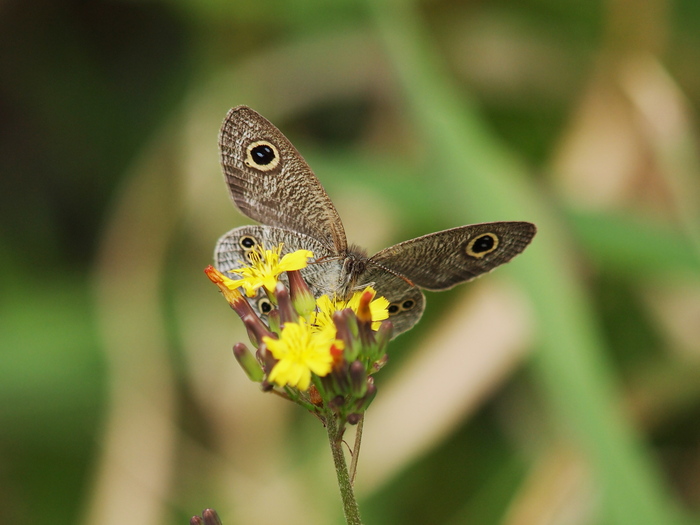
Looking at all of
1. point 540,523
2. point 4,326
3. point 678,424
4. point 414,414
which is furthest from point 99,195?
point 678,424

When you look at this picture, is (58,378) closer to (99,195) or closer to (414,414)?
(99,195)

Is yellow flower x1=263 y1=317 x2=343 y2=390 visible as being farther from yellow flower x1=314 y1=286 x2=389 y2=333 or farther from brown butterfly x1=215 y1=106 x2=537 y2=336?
brown butterfly x1=215 y1=106 x2=537 y2=336

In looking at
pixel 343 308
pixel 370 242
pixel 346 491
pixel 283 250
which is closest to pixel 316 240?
pixel 283 250

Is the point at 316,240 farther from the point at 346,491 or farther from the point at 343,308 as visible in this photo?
the point at 346,491

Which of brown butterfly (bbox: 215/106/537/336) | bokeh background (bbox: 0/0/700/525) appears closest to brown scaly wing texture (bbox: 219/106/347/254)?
brown butterfly (bbox: 215/106/537/336)

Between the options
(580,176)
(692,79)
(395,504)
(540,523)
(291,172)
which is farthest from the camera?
(692,79)

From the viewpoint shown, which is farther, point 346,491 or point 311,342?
point 311,342

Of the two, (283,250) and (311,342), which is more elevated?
(283,250)
